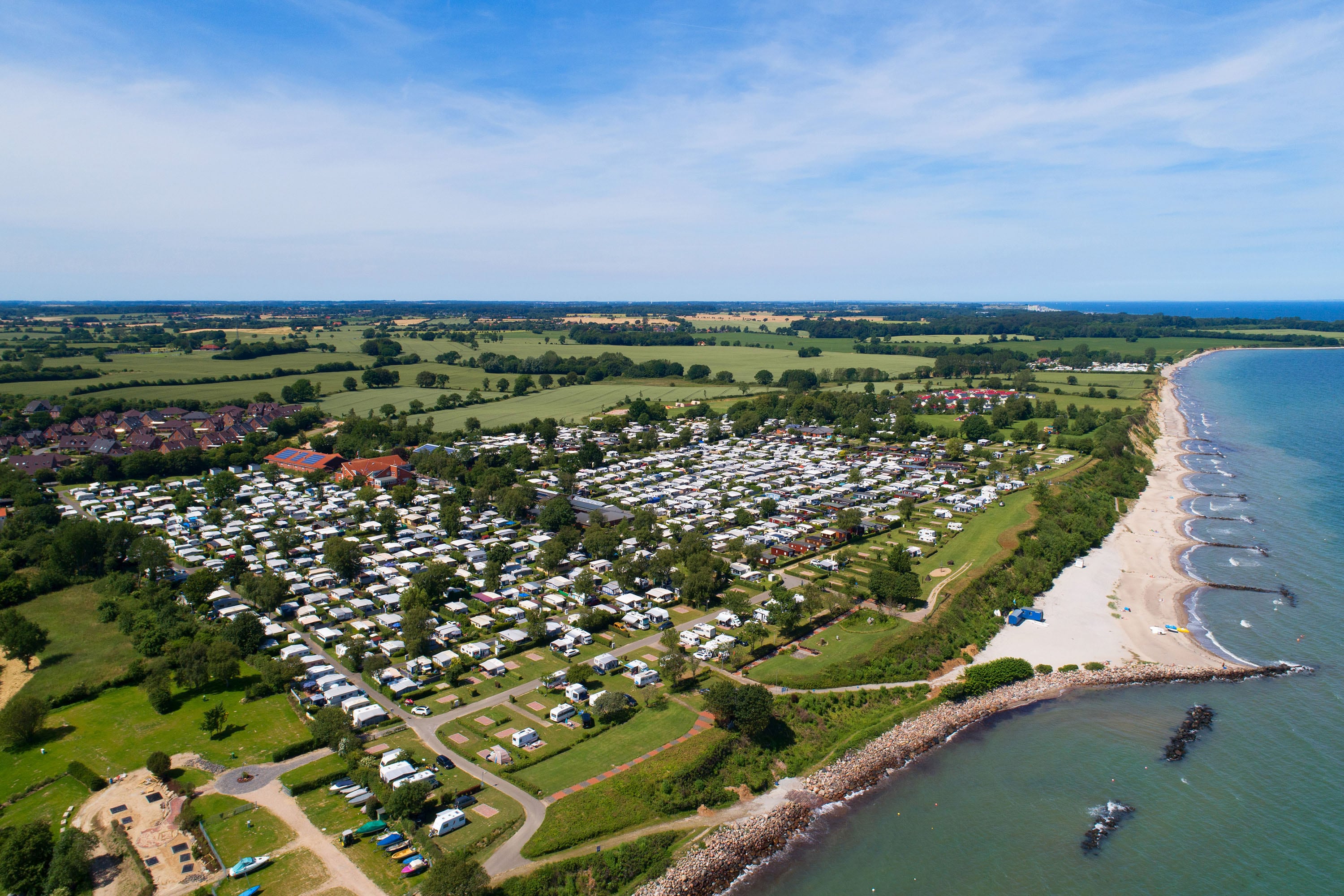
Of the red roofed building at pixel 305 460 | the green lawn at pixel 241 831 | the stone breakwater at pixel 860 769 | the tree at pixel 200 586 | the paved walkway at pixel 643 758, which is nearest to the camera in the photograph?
the green lawn at pixel 241 831

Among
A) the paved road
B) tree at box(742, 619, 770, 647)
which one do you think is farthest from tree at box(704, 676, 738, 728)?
the paved road

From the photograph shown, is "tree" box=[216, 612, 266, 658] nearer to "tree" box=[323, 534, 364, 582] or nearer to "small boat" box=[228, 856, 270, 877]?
"tree" box=[323, 534, 364, 582]

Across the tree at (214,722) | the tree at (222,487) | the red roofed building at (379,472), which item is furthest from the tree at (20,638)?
the red roofed building at (379,472)

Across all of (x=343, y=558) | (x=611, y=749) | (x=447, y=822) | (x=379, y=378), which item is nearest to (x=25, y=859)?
(x=447, y=822)

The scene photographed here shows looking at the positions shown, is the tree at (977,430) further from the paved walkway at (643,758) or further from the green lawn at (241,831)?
the green lawn at (241,831)

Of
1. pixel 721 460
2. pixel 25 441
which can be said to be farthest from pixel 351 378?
pixel 721 460
